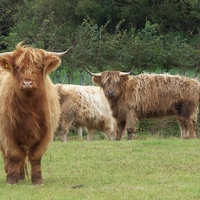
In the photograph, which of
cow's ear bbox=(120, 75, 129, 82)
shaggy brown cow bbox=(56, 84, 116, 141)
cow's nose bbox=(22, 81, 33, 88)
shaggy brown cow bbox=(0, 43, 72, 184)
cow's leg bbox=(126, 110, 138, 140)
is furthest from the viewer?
shaggy brown cow bbox=(56, 84, 116, 141)

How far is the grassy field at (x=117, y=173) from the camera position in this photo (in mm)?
6953

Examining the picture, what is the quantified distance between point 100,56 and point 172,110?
6539 millimetres

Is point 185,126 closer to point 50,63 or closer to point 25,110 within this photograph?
point 50,63

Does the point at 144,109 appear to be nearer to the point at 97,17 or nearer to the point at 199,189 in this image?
the point at 199,189

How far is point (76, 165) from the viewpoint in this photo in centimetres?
954

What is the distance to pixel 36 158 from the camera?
7938 mm

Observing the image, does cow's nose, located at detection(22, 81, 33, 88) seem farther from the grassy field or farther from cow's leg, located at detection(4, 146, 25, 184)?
the grassy field

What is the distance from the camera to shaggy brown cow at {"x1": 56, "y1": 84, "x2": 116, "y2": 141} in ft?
56.1

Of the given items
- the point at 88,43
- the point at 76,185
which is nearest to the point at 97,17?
the point at 88,43

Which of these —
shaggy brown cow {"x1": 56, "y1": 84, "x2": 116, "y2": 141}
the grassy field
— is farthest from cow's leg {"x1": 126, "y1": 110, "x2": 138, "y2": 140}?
the grassy field

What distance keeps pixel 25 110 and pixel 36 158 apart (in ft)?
2.09

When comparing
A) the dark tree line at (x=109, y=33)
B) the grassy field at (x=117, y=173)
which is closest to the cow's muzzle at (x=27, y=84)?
the grassy field at (x=117, y=173)

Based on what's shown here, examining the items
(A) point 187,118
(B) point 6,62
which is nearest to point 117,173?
(B) point 6,62

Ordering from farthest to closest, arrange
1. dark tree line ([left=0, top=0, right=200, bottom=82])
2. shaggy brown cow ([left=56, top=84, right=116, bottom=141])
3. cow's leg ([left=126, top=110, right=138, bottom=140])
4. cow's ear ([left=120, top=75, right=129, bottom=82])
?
1. dark tree line ([left=0, top=0, right=200, bottom=82])
2. shaggy brown cow ([left=56, top=84, right=116, bottom=141])
3. cow's ear ([left=120, top=75, right=129, bottom=82])
4. cow's leg ([left=126, top=110, right=138, bottom=140])
